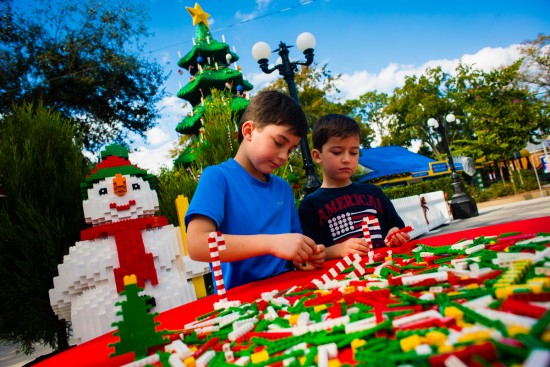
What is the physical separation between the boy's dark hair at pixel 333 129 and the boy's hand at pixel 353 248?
0.93m

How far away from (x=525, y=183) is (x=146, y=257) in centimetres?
1819

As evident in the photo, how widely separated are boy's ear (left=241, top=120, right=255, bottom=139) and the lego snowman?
1587mm

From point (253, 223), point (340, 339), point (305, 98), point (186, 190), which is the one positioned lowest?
point (340, 339)

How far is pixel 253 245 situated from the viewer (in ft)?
5.45

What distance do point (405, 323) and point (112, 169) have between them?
3.12 meters

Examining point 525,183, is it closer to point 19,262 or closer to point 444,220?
point 444,220

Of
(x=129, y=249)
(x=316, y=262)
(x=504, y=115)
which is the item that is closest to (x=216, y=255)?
(x=316, y=262)

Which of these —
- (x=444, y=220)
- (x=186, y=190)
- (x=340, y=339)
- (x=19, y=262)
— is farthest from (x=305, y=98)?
(x=340, y=339)

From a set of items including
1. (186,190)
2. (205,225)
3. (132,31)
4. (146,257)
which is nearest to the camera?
(205,225)

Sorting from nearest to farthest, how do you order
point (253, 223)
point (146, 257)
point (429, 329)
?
point (429, 329)
point (253, 223)
point (146, 257)

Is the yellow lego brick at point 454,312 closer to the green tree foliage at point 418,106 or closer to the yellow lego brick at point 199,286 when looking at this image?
the yellow lego brick at point 199,286

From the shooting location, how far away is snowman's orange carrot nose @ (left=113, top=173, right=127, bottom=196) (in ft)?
10.4

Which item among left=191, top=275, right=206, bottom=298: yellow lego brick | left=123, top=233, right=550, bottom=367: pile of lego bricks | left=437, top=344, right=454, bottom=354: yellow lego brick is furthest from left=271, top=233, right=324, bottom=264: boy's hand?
left=191, top=275, right=206, bottom=298: yellow lego brick

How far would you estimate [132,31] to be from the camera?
441 inches
